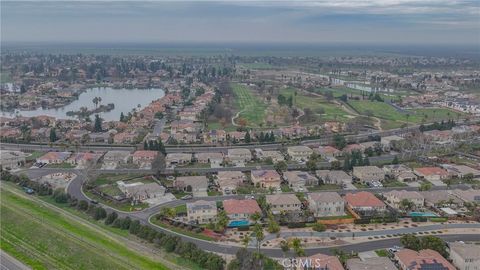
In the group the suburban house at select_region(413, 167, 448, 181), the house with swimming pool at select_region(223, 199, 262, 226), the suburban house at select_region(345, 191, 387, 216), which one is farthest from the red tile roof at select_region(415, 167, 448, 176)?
the house with swimming pool at select_region(223, 199, 262, 226)

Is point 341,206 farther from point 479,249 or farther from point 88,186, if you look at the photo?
point 88,186

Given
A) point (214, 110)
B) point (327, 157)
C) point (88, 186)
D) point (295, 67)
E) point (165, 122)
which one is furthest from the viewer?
point (295, 67)

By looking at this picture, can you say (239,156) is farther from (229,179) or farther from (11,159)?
(11,159)

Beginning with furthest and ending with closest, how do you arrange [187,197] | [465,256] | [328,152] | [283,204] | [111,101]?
[111,101] → [328,152] → [187,197] → [283,204] → [465,256]

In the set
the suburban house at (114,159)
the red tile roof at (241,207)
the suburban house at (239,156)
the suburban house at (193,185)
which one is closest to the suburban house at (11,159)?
the suburban house at (114,159)

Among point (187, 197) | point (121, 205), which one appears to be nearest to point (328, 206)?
point (187, 197)

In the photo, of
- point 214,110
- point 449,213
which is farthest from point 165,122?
point 449,213

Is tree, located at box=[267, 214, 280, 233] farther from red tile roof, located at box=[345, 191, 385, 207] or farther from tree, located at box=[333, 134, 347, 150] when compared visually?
tree, located at box=[333, 134, 347, 150]

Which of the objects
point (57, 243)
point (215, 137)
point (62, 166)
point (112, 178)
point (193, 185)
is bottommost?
point (57, 243)
